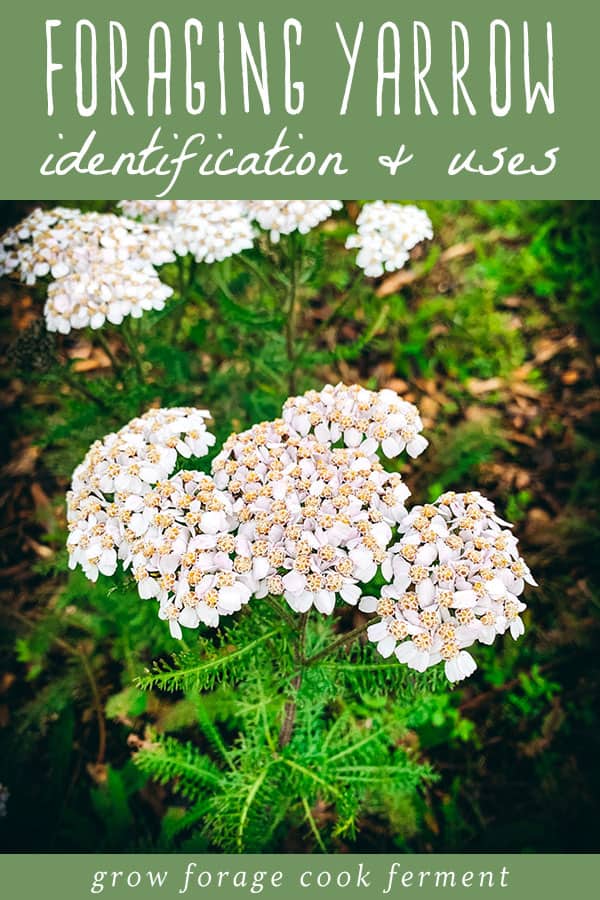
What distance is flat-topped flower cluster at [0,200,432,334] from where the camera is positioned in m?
2.52

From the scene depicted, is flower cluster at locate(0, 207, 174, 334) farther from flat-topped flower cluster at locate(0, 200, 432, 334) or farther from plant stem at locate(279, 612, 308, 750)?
plant stem at locate(279, 612, 308, 750)

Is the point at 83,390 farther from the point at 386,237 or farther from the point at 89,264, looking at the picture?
the point at 386,237

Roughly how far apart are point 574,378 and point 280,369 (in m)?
2.36

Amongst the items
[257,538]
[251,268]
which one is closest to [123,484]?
[257,538]

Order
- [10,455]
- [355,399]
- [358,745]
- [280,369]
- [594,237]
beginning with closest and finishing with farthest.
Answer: [355,399] < [358,745] < [280,369] < [10,455] < [594,237]

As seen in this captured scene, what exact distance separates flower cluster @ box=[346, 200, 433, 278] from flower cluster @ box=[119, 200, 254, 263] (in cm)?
45

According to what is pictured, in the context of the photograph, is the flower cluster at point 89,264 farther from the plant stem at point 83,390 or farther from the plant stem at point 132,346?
the plant stem at point 83,390

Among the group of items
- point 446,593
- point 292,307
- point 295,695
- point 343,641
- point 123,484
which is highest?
point 292,307

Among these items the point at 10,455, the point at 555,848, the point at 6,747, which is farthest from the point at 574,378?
the point at 6,747

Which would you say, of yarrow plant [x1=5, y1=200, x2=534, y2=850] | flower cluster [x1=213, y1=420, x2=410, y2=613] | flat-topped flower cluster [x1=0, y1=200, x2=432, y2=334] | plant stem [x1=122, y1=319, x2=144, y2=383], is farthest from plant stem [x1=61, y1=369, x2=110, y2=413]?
flower cluster [x1=213, y1=420, x2=410, y2=613]

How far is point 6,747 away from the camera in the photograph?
3092mm

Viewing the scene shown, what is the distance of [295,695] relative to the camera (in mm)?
2148

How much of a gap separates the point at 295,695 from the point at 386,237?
1.81 metres

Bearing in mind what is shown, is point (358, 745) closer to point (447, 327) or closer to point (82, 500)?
point (82, 500)
